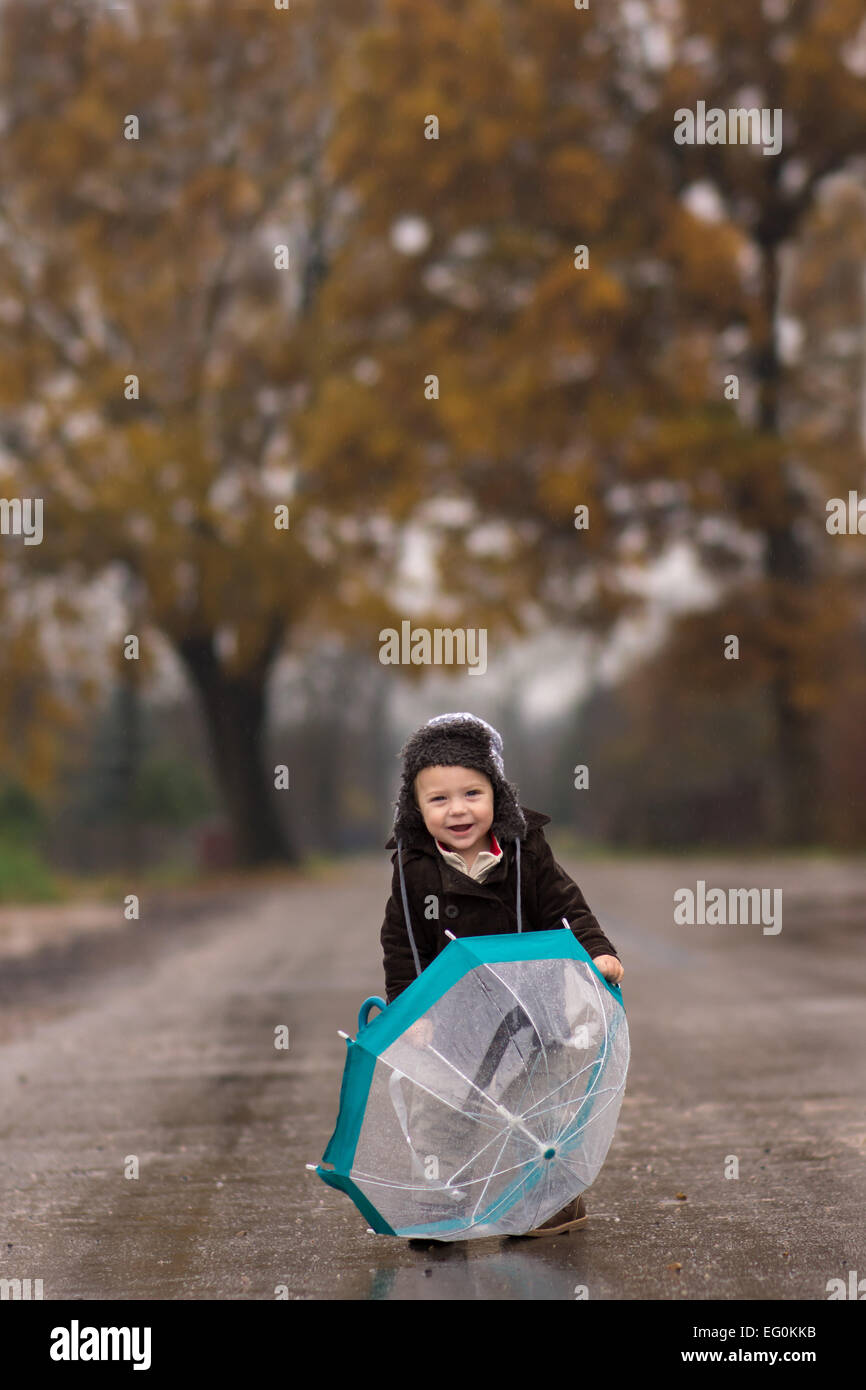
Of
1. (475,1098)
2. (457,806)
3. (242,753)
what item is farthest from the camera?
(242,753)

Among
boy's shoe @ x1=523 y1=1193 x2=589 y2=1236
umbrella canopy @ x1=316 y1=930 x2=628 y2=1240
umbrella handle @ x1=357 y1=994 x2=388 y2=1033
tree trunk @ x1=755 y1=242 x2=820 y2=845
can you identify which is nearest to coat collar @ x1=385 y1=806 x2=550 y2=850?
umbrella canopy @ x1=316 y1=930 x2=628 y2=1240

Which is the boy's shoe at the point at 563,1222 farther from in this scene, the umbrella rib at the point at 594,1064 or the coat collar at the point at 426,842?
the coat collar at the point at 426,842

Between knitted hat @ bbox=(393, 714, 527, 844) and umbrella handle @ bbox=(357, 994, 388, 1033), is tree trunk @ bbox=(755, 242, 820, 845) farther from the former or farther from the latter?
umbrella handle @ bbox=(357, 994, 388, 1033)

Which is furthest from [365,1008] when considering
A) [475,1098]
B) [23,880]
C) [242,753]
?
[242,753]

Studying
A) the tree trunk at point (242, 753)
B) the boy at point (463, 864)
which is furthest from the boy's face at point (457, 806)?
the tree trunk at point (242, 753)

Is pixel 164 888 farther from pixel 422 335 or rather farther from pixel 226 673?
pixel 422 335

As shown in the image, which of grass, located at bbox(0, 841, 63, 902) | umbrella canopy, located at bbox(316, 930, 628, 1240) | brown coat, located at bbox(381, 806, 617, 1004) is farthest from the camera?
grass, located at bbox(0, 841, 63, 902)

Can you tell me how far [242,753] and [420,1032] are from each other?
29978 mm

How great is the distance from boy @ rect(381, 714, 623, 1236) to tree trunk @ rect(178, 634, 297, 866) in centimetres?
2849

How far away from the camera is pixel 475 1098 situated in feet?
16.1

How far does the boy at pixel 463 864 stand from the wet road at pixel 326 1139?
56 cm

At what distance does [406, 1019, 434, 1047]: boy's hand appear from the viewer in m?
4.96

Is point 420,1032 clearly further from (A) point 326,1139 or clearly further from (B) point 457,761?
(A) point 326,1139

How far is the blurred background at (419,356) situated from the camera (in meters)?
27.2
